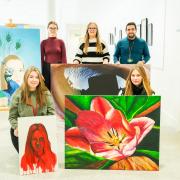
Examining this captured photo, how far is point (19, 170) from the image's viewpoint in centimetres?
256

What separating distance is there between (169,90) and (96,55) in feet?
3.96

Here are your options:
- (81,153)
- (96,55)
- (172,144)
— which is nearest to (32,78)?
(81,153)

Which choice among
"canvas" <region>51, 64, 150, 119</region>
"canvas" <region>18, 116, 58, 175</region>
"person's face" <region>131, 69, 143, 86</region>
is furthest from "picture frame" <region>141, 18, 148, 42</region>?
"canvas" <region>18, 116, 58, 175</region>

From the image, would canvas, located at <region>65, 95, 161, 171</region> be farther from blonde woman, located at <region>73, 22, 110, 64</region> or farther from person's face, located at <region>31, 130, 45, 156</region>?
blonde woman, located at <region>73, 22, 110, 64</region>

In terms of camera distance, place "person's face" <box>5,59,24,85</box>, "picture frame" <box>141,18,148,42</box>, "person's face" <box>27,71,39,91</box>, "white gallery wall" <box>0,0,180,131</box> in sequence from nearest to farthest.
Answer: "person's face" <box>27,71,39,91</box> → "white gallery wall" <box>0,0,180,131</box> → "person's face" <box>5,59,24,85</box> → "picture frame" <box>141,18,148,42</box>

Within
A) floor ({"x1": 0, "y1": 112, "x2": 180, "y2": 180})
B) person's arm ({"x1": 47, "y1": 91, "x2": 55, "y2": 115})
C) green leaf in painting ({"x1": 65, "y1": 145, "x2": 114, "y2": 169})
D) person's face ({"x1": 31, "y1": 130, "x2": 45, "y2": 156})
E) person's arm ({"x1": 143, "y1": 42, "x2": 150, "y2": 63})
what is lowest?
floor ({"x1": 0, "y1": 112, "x2": 180, "y2": 180})

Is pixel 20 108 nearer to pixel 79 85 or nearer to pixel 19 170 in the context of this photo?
pixel 19 170

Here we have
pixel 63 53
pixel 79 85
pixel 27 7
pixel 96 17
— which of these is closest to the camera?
pixel 79 85

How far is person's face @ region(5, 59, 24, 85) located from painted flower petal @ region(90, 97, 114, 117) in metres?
2.20

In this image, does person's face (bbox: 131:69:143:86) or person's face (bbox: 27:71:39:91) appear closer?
person's face (bbox: 27:71:39:91)

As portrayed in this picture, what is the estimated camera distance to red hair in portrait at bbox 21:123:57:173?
8.14ft

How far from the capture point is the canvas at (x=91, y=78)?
3.55 m

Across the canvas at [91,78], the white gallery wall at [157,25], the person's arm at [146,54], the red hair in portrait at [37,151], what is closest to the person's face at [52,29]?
the canvas at [91,78]

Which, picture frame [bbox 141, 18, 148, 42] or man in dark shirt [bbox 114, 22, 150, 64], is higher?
picture frame [bbox 141, 18, 148, 42]
